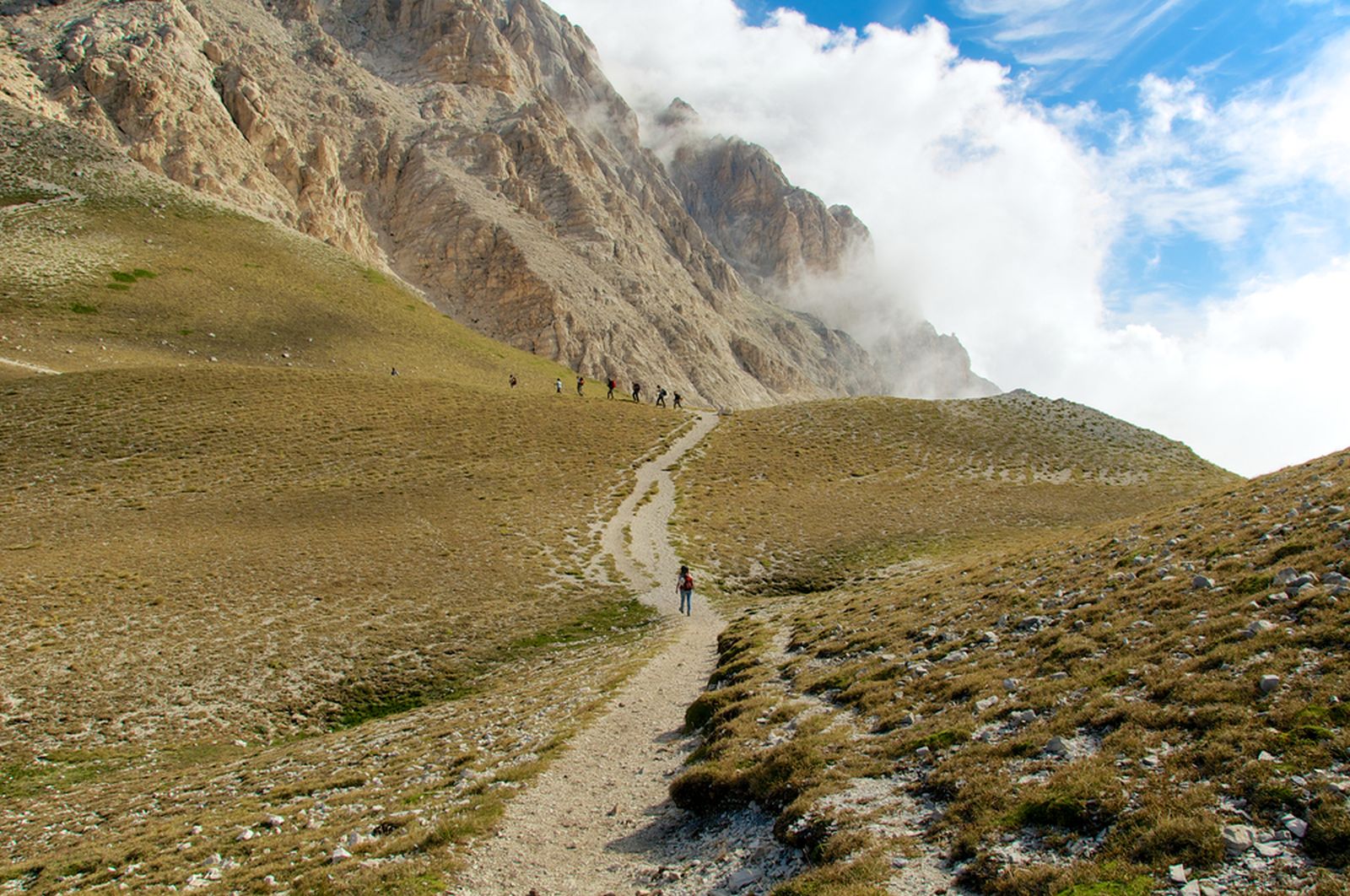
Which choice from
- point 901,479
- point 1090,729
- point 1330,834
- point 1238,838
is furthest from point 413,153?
point 1330,834

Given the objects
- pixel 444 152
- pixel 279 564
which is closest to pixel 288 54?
pixel 444 152

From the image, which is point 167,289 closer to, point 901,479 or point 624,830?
point 901,479

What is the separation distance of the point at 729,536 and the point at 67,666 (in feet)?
89.3

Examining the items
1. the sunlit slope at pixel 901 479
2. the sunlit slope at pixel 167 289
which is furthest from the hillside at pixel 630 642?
the sunlit slope at pixel 167 289

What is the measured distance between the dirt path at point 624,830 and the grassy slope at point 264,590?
0.74 metres

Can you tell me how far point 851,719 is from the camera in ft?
40.3

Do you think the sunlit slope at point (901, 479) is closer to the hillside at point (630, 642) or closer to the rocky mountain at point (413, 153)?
the hillside at point (630, 642)

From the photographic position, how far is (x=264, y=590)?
28.3 meters

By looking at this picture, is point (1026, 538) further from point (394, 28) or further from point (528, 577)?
point (394, 28)

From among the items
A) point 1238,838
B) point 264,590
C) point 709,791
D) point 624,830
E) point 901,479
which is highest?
point 901,479

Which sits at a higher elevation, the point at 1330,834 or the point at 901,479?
the point at 901,479

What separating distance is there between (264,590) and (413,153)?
459 feet

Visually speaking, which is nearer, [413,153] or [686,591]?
[686,591]

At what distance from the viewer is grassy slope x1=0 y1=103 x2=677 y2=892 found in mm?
12961
